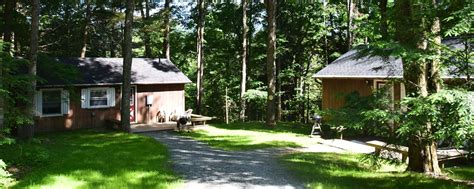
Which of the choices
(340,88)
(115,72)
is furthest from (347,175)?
(115,72)

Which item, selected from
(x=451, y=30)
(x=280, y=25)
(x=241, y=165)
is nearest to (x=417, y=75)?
(x=451, y=30)

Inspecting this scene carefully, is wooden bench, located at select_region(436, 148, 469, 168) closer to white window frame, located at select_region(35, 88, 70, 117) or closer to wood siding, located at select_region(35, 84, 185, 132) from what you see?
wood siding, located at select_region(35, 84, 185, 132)

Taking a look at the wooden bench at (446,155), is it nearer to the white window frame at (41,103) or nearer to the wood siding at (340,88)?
the wood siding at (340,88)

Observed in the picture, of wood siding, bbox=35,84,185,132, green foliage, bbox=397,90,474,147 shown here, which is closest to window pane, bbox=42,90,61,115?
wood siding, bbox=35,84,185,132

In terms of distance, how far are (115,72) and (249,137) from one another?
891cm

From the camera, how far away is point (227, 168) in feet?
35.1

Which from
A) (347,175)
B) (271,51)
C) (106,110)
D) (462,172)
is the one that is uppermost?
(271,51)

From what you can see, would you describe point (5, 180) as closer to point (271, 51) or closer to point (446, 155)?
point (446, 155)

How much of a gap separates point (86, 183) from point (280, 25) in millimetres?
24824

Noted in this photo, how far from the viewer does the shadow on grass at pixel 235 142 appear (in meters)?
15.0

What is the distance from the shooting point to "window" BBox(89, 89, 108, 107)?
21.2 m

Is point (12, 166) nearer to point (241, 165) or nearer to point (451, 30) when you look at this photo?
point (241, 165)

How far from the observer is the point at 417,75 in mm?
9086

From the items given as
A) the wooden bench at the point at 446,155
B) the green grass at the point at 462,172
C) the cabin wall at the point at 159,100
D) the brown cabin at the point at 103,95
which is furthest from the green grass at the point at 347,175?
the cabin wall at the point at 159,100
